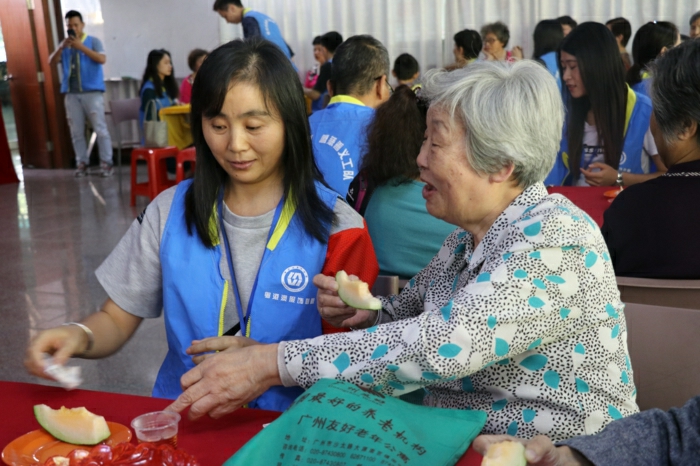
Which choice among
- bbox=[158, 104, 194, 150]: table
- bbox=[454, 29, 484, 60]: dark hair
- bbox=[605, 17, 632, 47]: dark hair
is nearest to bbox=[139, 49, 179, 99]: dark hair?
bbox=[158, 104, 194, 150]: table

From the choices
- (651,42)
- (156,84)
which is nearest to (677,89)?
(651,42)

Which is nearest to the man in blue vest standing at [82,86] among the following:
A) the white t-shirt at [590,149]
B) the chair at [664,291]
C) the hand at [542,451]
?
the white t-shirt at [590,149]

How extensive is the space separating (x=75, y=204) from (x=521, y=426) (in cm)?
787

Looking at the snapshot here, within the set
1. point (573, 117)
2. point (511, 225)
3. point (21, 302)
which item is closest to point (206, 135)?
point (511, 225)

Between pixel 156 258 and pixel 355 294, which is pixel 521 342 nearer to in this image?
pixel 355 294

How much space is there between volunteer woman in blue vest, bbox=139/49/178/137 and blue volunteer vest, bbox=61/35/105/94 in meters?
1.46

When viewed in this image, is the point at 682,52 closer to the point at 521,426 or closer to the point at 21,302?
the point at 521,426

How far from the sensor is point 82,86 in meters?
10.3

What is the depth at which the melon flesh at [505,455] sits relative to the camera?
2.99 feet

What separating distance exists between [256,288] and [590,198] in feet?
6.90

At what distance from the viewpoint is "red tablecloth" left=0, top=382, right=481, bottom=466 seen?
118 cm

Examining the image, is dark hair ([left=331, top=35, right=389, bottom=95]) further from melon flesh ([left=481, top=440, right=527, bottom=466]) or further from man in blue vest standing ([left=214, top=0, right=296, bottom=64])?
man in blue vest standing ([left=214, top=0, right=296, bottom=64])

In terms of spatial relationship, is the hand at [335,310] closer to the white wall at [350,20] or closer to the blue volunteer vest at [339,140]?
the blue volunteer vest at [339,140]

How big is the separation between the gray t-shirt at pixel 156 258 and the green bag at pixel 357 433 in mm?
682
